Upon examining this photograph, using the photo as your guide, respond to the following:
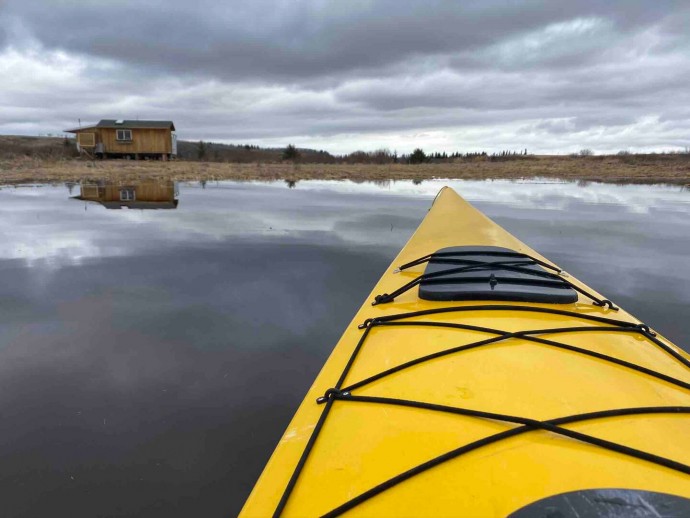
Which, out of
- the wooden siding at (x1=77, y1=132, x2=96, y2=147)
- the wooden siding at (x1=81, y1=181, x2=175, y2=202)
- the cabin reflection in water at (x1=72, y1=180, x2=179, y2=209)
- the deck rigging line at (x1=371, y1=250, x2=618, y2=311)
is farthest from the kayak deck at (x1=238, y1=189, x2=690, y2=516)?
the wooden siding at (x1=77, y1=132, x2=96, y2=147)

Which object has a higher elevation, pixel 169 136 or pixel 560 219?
pixel 169 136

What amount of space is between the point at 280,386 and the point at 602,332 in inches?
93.9

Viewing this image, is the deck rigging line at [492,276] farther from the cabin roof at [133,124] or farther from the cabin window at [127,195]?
the cabin roof at [133,124]

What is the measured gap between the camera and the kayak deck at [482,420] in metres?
1.33

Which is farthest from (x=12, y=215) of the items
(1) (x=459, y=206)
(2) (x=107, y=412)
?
(1) (x=459, y=206)

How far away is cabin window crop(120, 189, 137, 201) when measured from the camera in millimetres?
14832

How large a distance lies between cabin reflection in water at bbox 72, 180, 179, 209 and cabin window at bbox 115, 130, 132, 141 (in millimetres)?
18819

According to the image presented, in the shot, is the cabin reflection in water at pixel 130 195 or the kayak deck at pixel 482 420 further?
the cabin reflection in water at pixel 130 195

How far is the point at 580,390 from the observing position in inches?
70.4

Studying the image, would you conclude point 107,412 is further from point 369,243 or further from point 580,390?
point 369,243

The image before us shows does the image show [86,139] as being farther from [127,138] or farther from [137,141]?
[137,141]

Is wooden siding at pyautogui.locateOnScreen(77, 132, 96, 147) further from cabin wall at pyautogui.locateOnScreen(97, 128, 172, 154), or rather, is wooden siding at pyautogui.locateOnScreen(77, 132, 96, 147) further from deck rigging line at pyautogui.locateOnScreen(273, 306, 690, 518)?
deck rigging line at pyautogui.locateOnScreen(273, 306, 690, 518)

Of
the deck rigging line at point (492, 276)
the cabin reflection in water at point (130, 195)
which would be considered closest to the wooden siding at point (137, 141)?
the cabin reflection in water at point (130, 195)

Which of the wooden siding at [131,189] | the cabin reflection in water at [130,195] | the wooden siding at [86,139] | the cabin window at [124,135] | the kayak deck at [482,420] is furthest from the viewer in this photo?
the cabin window at [124,135]
